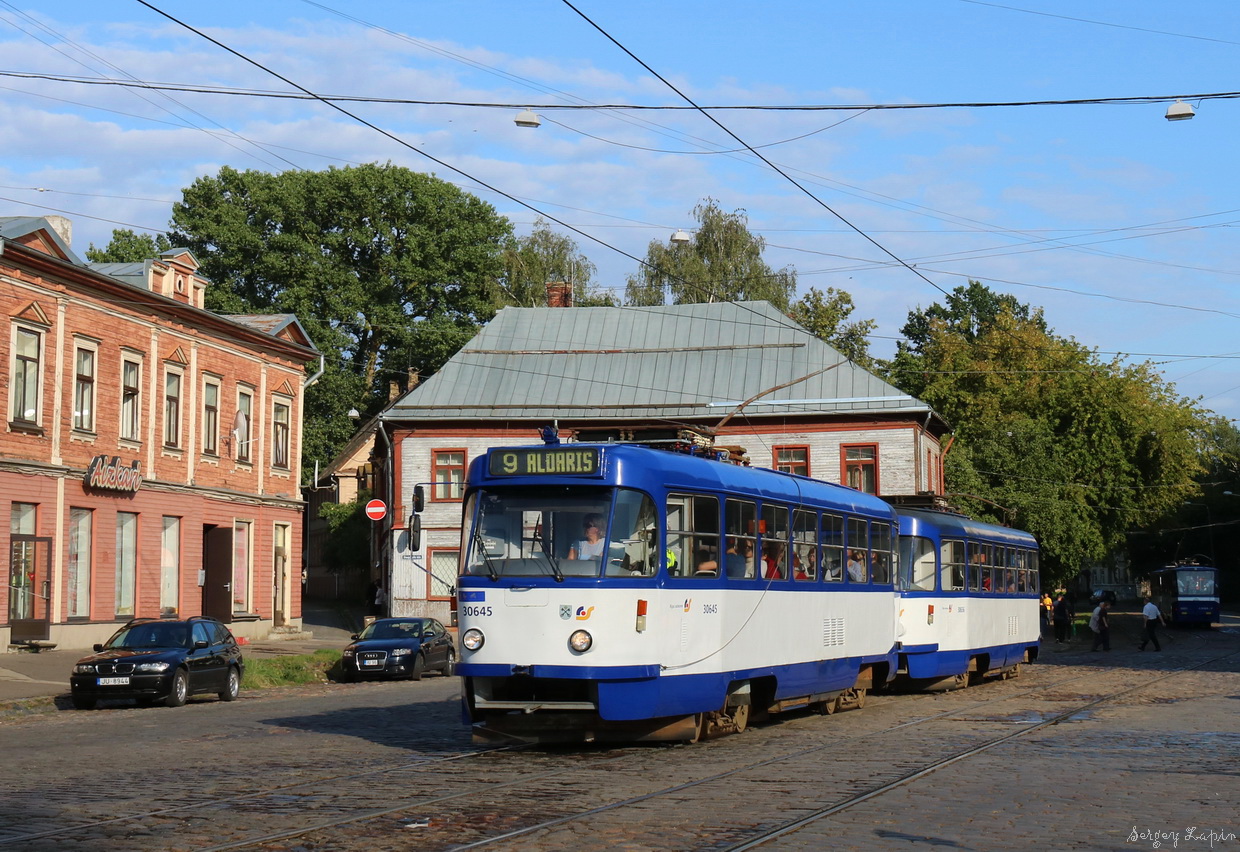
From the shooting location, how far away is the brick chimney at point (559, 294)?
61638 millimetres

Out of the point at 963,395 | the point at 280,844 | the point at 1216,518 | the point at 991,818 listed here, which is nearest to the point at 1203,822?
the point at 991,818

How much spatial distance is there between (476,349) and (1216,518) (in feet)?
191

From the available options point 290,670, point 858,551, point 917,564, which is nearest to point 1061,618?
point 917,564

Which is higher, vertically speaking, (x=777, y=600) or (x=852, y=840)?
(x=777, y=600)

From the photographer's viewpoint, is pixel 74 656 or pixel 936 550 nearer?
pixel 936 550

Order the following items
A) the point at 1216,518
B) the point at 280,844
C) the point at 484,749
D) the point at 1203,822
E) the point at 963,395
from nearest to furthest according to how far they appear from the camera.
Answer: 1. the point at 280,844
2. the point at 1203,822
3. the point at 484,749
4. the point at 963,395
5. the point at 1216,518

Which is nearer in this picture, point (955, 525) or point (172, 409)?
point (955, 525)

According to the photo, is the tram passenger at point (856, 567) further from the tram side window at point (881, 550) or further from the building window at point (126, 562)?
the building window at point (126, 562)

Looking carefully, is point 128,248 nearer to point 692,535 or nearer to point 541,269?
point 541,269

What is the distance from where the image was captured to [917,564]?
2291cm

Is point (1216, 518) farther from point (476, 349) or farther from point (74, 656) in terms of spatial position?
point (74, 656)

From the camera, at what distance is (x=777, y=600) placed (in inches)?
636

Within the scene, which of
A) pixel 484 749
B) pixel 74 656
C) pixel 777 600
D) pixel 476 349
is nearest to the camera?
pixel 484 749

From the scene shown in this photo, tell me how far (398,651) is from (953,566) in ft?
37.0
